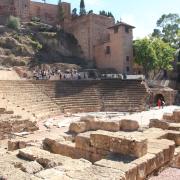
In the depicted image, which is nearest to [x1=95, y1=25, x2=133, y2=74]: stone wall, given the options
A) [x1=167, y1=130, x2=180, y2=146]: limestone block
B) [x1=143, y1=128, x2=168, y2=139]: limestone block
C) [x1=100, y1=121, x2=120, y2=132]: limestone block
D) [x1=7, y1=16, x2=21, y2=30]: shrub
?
[x1=7, y1=16, x2=21, y2=30]: shrub

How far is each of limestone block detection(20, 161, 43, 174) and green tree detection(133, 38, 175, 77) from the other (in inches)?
1277

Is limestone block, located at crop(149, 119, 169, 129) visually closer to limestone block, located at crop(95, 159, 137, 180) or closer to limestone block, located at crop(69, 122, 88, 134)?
limestone block, located at crop(69, 122, 88, 134)

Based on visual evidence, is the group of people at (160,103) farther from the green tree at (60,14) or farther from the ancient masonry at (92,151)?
the green tree at (60,14)

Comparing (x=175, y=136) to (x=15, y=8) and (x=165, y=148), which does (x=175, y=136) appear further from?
(x=15, y=8)

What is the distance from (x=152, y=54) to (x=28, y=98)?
63.5ft

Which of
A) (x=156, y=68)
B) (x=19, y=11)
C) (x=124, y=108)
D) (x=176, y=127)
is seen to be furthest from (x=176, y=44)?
(x=176, y=127)

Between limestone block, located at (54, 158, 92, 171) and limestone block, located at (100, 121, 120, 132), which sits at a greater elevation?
limestone block, located at (54, 158, 92, 171)

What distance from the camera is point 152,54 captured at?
37281 millimetres

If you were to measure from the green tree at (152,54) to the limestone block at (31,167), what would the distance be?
106ft

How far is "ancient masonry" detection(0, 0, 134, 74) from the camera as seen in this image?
39.5 meters

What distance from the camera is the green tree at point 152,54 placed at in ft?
123

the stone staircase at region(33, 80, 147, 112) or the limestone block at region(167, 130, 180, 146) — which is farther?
the stone staircase at region(33, 80, 147, 112)

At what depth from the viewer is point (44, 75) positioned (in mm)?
32469

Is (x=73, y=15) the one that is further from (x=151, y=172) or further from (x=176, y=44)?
(x=151, y=172)
